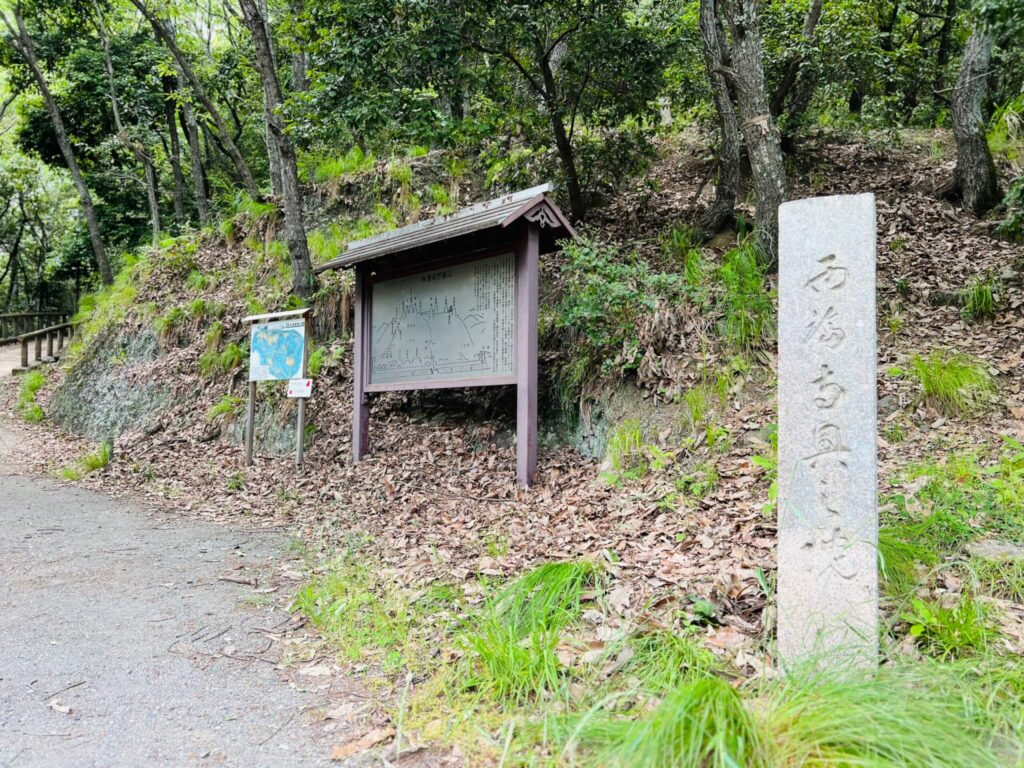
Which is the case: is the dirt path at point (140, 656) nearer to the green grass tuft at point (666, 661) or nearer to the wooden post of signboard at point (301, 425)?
the green grass tuft at point (666, 661)

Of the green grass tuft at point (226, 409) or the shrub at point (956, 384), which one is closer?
the shrub at point (956, 384)

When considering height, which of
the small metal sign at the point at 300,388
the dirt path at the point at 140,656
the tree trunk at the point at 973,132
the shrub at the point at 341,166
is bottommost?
the dirt path at the point at 140,656

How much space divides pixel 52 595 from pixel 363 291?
447 cm

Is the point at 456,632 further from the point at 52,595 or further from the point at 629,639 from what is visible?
the point at 52,595

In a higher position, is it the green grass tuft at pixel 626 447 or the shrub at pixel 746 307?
the shrub at pixel 746 307

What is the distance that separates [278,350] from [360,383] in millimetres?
1458

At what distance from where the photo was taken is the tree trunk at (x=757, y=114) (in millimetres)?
7027

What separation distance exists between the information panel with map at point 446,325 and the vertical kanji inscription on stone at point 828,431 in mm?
3550

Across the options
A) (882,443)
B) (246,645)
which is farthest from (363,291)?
(882,443)

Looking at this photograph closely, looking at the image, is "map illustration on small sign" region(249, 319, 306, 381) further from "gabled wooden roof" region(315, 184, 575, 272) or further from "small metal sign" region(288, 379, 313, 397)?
"gabled wooden roof" region(315, 184, 575, 272)

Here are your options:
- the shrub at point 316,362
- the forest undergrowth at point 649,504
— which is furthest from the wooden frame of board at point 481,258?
the shrub at point 316,362

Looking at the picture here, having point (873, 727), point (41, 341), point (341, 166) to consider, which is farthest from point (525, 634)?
point (41, 341)

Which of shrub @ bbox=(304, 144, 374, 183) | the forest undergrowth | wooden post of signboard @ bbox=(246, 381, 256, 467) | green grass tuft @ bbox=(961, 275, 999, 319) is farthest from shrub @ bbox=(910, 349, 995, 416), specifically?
shrub @ bbox=(304, 144, 374, 183)

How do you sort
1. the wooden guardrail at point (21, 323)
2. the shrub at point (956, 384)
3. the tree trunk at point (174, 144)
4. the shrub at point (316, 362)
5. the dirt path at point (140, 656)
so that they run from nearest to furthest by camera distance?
the dirt path at point (140, 656), the shrub at point (956, 384), the shrub at point (316, 362), the tree trunk at point (174, 144), the wooden guardrail at point (21, 323)
